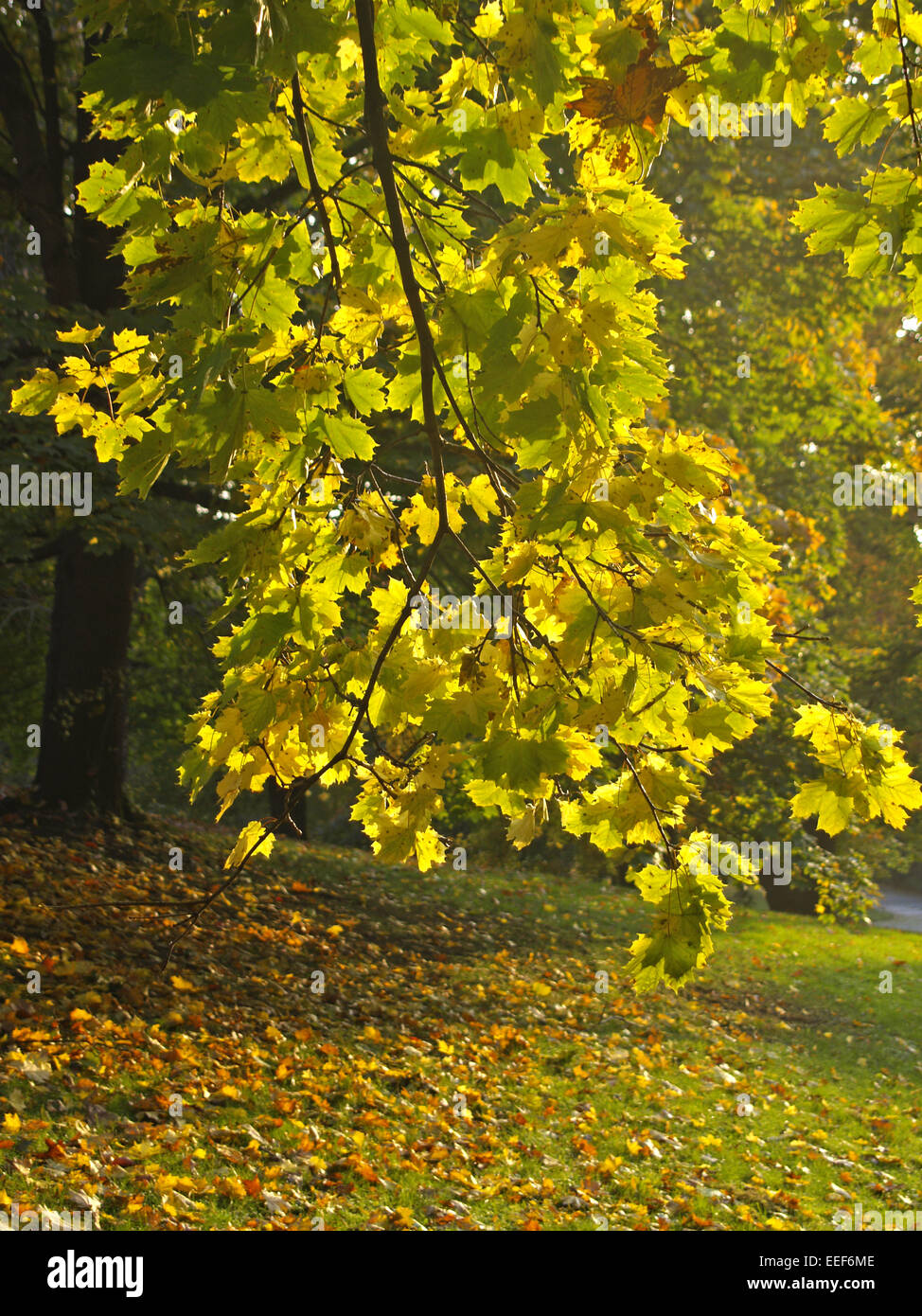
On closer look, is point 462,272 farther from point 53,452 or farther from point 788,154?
point 788,154

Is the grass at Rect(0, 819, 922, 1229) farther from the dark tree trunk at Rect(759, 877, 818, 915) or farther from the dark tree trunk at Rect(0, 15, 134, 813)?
the dark tree trunk at Rect(759, 877, 818, 915)

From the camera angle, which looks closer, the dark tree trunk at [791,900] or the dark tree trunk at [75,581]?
the dark tree trunk at [75,581]

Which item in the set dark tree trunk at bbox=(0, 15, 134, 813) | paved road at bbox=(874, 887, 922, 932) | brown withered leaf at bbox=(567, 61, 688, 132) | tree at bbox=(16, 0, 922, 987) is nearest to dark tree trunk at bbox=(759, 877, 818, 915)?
paved road at bbox=(874, 887, 922, 932)

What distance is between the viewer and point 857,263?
261 cm

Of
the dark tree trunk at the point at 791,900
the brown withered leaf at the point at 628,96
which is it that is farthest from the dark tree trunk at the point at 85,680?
the dark tree trunk at the point at 791,900

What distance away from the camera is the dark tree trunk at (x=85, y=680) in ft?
31.8

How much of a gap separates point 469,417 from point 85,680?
7.68 meters

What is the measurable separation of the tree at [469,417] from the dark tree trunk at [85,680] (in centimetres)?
722

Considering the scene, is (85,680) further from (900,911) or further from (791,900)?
(900,911)

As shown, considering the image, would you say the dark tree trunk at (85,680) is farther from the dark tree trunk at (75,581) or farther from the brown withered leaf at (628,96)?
the brown withered leaf at (628,96)

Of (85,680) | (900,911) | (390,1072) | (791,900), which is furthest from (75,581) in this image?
(900,911)

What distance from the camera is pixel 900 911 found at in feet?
93.5

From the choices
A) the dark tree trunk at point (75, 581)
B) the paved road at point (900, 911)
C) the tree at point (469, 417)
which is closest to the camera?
the tree at point (469, 417)
